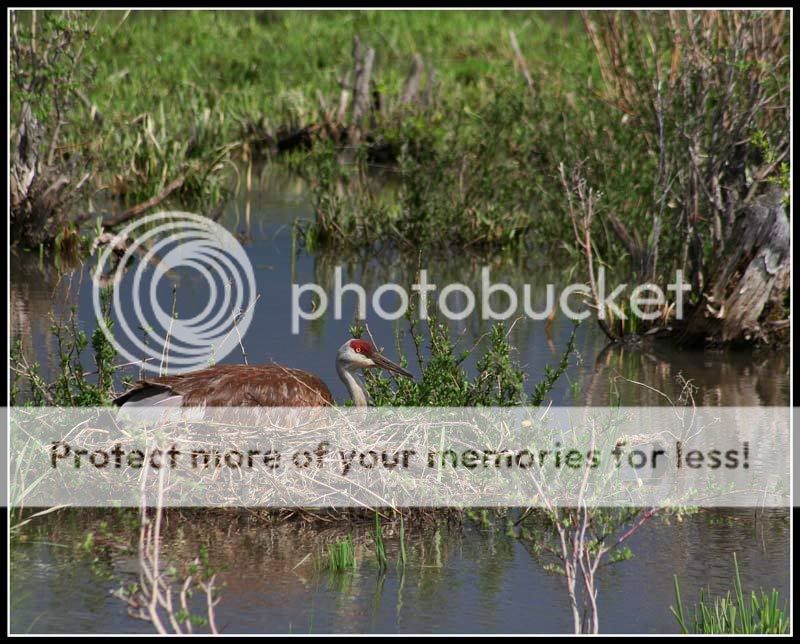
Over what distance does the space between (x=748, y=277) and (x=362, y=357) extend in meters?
3.39

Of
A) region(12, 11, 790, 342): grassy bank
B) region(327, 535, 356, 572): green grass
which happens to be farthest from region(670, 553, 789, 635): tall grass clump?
region(12, 11, 790, 342): grassy bank

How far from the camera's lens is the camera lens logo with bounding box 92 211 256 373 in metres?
9.61

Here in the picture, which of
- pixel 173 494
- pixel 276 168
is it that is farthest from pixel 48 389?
pixel 276 168

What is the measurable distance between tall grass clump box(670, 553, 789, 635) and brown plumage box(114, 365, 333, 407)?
2.34m

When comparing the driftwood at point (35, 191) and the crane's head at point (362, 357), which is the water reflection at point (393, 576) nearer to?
the crane's head at point (362, 357)

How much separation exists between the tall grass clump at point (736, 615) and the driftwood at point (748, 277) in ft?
14.1

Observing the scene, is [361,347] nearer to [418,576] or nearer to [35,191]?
[418,576]

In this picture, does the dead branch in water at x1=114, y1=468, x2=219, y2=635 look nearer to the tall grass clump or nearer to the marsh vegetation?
the marsh vegetation

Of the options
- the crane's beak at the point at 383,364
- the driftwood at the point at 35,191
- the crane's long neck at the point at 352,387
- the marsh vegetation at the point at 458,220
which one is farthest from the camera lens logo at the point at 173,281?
the crane's beak at the point at 383,364

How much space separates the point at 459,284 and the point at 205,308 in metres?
2.29

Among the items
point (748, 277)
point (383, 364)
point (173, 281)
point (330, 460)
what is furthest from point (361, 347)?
point (173, 281)

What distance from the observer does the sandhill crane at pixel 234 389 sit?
7117mm

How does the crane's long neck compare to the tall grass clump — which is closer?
the tall grass clump

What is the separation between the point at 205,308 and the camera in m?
10.8
